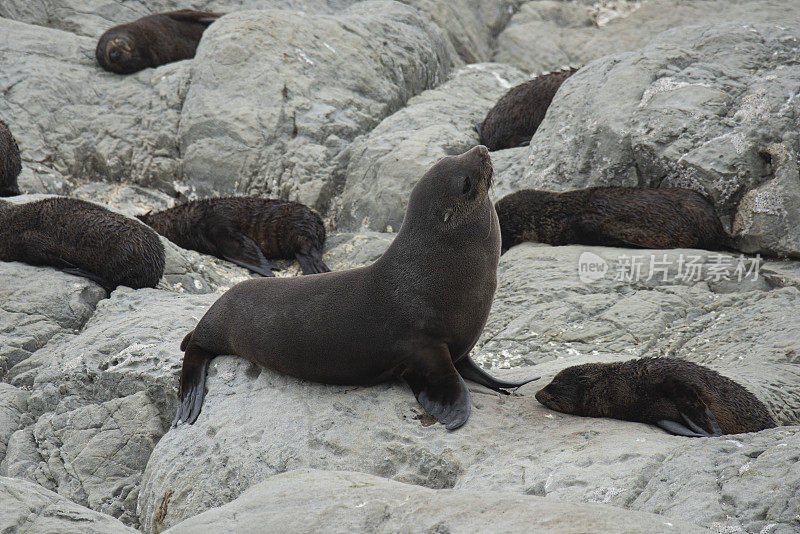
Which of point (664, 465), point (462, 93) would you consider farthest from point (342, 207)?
point (664, 465)

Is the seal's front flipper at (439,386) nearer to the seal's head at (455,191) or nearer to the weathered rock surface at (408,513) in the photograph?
the seal's head at (455,191)

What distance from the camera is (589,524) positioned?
2691 mm

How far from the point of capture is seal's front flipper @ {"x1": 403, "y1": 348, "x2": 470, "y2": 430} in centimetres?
468

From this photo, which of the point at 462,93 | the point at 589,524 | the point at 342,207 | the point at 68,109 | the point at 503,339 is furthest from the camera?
the point at 462,93

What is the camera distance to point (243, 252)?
9.92m

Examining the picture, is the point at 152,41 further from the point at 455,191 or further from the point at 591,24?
the point at 455,191

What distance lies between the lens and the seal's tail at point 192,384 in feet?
17.4

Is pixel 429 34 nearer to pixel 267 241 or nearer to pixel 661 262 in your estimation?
pixel 267 241

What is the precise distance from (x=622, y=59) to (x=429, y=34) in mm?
5133

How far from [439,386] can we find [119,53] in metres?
10.8

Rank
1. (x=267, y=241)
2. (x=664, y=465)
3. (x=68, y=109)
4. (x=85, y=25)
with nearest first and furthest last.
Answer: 1. (x=664, y=465)
2. (x=267, y=241)
3. (x=68, y=109)
4. (x=85, y=25)

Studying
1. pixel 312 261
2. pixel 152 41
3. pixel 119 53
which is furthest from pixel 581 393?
pixel 152 41

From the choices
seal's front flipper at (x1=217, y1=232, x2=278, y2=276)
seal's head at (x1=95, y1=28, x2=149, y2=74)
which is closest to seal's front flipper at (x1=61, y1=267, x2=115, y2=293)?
seal's front flipper at (x1=217, y1=232, x2=278, y2=276)

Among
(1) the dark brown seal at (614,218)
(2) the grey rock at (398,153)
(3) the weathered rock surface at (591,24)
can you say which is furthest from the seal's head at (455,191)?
(3) the weathered rock surface at (591,24)
